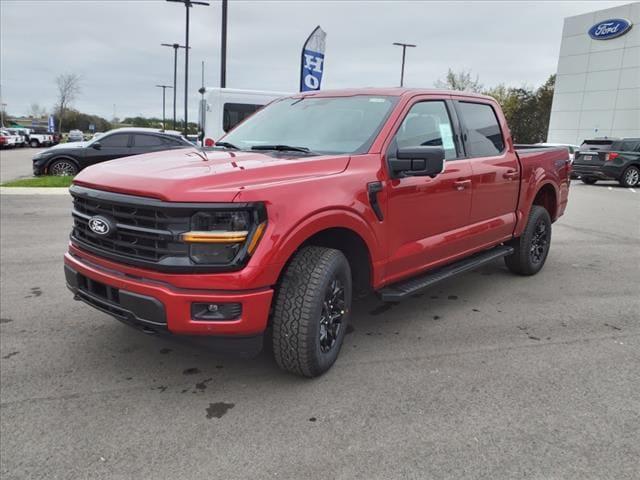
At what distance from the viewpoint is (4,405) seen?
299 centimetres

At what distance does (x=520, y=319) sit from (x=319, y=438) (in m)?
2.52

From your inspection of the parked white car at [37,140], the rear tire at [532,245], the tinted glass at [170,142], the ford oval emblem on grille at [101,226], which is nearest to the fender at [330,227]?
the ford oval emblem on grille at [101,226]

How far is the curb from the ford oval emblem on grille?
996 cm

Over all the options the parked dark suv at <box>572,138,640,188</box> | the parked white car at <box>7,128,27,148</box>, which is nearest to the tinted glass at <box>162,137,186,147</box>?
the parked dark suv at <box>572,138,640,188</box>

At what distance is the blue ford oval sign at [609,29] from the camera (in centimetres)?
3122

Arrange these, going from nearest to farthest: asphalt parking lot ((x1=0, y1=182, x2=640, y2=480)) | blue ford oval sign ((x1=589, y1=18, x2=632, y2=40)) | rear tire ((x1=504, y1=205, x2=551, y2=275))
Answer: asphalt parking lot ((x1=0, y1=182, x2=640, y2=480))
rear tire ((x1=504, y1=205, x2=551, y2=275))
blue ford oval sign ((x1=589, y1=18, x2=632, y2=40))

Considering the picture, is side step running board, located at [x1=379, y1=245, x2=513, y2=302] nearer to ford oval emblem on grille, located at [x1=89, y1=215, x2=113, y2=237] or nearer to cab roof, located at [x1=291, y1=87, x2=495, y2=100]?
cab roof, located at [x1=291, y1=87, x2=495, y2=100]

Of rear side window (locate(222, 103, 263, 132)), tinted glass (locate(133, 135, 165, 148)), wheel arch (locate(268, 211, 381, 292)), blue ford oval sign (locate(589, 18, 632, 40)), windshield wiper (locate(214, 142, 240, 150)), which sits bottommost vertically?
wheel arch (locate(268, 211, 381, 292))

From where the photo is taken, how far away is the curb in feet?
39.7

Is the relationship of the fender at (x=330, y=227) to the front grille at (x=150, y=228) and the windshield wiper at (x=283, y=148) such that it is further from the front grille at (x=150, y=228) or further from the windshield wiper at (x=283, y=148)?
the windshield wiper at (x=283, y=148)

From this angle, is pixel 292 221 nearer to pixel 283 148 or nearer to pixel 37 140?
pixel 283 148

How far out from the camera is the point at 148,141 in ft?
45.7

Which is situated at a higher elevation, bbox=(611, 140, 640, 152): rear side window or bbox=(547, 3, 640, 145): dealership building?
bbox=(547, 3, 640, 145): dealership building

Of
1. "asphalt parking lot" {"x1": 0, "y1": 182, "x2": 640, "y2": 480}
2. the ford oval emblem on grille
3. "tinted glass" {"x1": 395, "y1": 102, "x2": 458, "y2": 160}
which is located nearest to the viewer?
"asphalt parking lot" {"x1": 0, "y1": 182, "x2": 640, "y2": 480}
